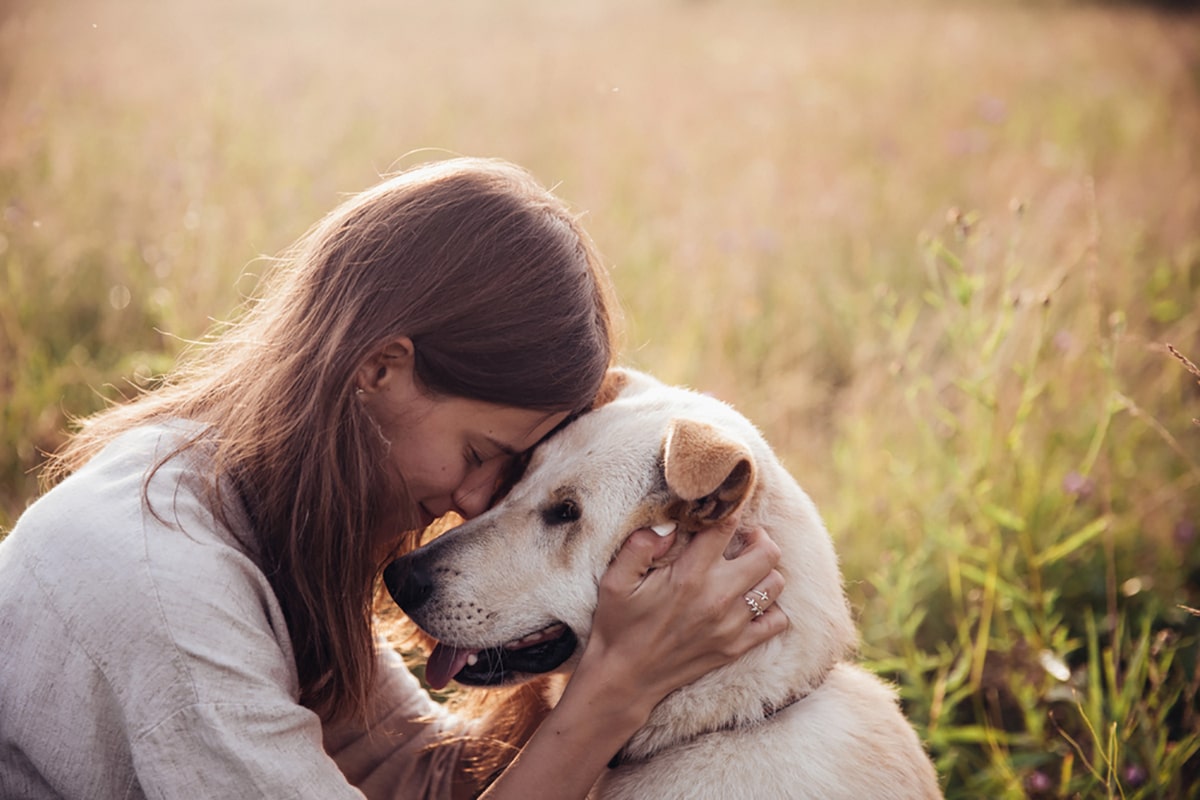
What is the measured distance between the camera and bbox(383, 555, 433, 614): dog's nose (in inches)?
91.0

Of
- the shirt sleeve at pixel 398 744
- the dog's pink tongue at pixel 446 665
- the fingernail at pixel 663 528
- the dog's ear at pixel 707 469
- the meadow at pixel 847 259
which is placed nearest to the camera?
the dog's ear at pixel 707 469

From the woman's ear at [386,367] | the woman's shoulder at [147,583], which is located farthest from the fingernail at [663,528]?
the woman's shoulder at [147,583]

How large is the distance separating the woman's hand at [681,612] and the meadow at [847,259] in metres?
0.91

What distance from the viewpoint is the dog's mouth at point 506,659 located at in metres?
2.35

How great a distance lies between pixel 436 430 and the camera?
86.4 inches

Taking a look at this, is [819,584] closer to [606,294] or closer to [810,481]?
[606,294]

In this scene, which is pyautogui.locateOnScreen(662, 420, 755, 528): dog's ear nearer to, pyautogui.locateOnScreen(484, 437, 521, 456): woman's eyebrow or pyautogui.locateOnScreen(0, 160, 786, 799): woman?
pyautogui.locateOnScreen(0, 160, 786, 799): woman

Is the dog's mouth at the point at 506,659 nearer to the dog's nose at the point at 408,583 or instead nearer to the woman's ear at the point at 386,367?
the dog's nose at the point at 408,583

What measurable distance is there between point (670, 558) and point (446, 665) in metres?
0.64

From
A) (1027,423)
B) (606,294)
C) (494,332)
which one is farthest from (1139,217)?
(494,332)

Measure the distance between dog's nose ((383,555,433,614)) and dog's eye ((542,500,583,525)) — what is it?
33 cm

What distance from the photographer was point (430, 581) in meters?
2.31

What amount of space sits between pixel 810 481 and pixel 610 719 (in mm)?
2446

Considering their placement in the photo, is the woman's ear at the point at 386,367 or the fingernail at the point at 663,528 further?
the fingernail at the point at 663,528
